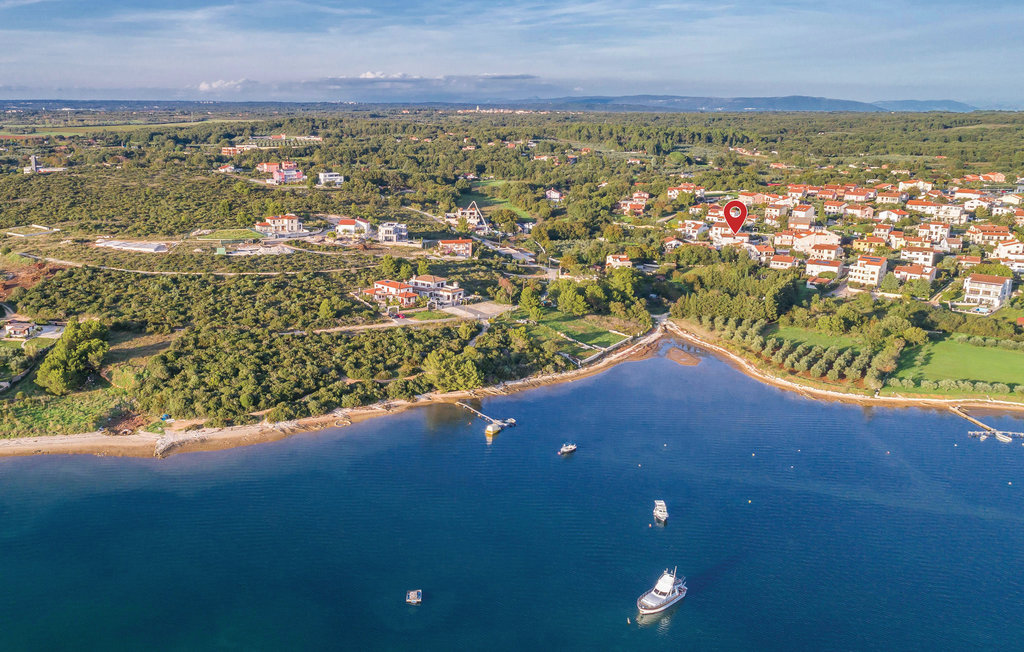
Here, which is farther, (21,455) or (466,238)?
(466,238)

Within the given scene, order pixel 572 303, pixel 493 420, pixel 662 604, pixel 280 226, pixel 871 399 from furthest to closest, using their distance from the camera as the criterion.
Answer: pixel 280 226 < pixel 572 303 < pixel 871 399 < pixel 493 420 < pixel 662 604

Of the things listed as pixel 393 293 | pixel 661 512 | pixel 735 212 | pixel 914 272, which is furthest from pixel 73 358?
pixel 914 272

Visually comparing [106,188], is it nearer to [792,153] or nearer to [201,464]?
[201,464]

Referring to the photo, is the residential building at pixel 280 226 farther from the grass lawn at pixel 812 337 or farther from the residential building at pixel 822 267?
the residential building at pixel 822 267

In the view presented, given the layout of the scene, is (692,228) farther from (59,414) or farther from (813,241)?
(59,414)

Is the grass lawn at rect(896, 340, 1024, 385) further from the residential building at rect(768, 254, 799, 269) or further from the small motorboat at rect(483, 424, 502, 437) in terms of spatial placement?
the small motorboat at rect(483, 424, 502, 437)

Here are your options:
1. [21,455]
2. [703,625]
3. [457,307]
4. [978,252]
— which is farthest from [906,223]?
[21,455]
